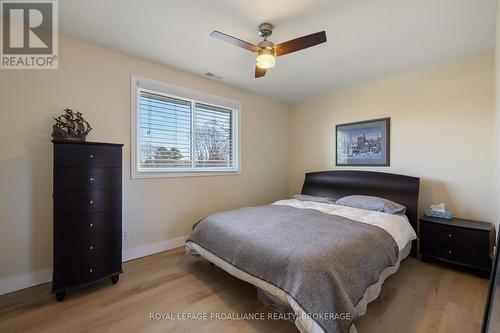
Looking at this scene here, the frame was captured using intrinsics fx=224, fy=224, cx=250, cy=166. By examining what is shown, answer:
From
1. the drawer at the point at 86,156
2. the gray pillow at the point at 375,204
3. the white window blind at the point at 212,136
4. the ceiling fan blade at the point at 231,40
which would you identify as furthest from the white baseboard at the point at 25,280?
the gray pillow at the point at 375,204

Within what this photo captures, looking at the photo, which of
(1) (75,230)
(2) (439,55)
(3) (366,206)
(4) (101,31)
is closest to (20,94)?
(4) (101,31)

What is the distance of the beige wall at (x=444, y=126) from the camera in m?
2.67

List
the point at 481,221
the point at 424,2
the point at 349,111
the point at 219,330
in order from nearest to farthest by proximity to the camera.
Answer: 1. the point at 219,330
2. the point at 424,2
3. the point at 481,221
4. the point at 349,111

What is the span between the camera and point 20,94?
84.3 inches

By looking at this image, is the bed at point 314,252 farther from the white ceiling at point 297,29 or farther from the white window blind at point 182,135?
the white ceiling at point 297,29

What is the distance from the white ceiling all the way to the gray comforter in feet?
6.40

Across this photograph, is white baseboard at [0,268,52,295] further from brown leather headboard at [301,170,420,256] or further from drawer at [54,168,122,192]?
brown leather headboard at [301,170,420,256]

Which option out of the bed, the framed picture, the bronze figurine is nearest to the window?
the bronze figurine

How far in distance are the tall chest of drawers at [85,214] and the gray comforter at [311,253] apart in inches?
33.4

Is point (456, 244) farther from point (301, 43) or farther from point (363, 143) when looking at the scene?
point (301, 43)

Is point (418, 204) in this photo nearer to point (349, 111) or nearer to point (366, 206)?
point (366, 206)

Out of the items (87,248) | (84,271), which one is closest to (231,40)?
(87,248)

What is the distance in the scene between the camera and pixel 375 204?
2928 mm

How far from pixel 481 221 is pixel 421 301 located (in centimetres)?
153
